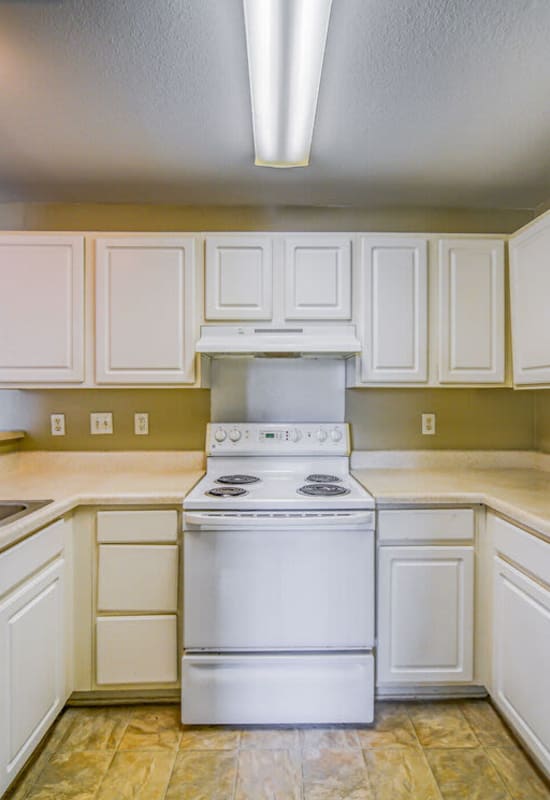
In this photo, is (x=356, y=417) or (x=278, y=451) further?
(x=356, y=417)

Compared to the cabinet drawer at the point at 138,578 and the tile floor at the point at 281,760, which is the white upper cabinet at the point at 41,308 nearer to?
the cabinet drawer at the point at 138,578

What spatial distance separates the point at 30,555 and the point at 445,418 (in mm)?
2128

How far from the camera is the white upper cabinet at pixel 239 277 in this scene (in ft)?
7.27

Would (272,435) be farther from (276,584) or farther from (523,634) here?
(523,634)

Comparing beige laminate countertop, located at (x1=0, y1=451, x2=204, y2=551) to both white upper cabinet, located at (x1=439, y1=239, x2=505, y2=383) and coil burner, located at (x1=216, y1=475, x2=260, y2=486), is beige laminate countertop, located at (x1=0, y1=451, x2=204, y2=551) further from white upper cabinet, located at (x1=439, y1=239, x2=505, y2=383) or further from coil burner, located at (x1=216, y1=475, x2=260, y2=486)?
white upper cabinet, located at (x1=439, y1=239, x2=505, y2=383)

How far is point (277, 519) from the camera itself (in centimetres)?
181

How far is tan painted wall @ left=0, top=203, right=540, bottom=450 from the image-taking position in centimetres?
252

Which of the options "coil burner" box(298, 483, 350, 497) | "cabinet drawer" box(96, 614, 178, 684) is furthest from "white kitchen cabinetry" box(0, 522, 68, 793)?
"coil burner" box(298, 483, 350, 497)

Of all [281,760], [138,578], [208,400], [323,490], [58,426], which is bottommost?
[281,760]

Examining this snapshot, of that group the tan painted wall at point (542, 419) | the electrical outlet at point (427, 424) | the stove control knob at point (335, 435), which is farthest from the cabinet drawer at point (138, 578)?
the tan painted wall at point (542, 419)

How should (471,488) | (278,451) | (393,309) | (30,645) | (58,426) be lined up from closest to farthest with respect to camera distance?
(30,645)
(471,488)
(393,309)
(278,451)
(58,426)

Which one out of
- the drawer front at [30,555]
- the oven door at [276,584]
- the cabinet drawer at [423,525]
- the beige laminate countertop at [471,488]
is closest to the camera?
the drawer front at [30,555]

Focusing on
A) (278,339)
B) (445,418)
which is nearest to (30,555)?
(278,339)

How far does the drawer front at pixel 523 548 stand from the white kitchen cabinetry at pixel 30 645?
171 centimetres
